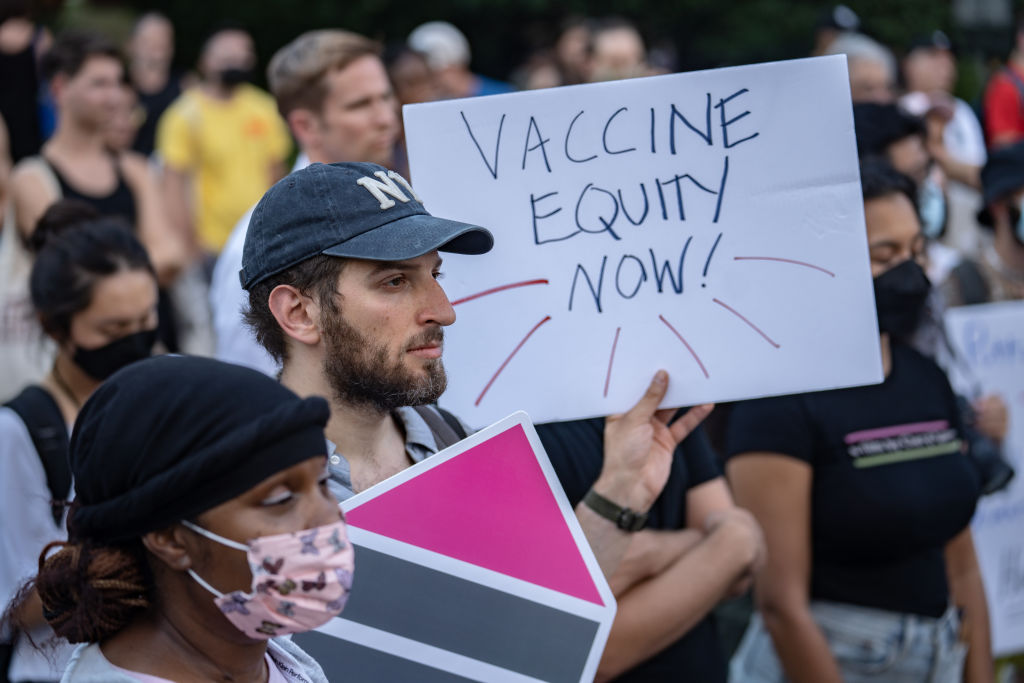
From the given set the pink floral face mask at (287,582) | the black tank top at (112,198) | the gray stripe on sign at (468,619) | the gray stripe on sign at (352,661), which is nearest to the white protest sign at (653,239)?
the gray stripe on sign at (468,619)

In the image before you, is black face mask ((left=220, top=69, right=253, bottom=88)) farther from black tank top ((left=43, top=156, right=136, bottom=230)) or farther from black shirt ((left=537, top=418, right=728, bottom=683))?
black shirt ((left=537, top=418, right=728, bottom=683))

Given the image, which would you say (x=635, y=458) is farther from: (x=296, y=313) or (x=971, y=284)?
(x=971, y=284)

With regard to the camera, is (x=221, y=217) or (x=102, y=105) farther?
(x=221, y=217)

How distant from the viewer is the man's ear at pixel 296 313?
2287 mm

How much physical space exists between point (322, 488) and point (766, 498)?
182 cm

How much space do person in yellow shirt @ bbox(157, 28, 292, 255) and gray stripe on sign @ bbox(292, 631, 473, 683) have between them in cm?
590

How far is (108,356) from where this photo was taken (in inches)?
134

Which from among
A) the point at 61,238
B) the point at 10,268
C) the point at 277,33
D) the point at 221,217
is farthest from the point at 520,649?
the point at 277,33

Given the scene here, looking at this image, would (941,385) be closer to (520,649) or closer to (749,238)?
(749,238)

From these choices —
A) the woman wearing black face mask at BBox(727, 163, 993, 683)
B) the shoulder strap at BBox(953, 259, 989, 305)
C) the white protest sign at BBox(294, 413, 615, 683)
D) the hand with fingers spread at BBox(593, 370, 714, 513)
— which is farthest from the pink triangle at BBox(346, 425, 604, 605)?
the shoulder strap at BBox(953, 259, 989, 305)

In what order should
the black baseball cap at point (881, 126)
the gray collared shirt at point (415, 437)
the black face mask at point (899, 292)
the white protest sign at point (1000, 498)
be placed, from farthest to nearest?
the black baseball cap at point (881, 126)
the white protest sign at point (1000, 498)
the black face mask at point (899, 292)
the gray collared shirt at point (415, 437)

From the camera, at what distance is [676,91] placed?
2.59 m

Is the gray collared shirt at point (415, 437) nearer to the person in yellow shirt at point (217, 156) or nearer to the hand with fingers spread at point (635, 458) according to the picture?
the hand with fingers spread at point (635, 458)

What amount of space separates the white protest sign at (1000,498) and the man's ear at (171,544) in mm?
3492
